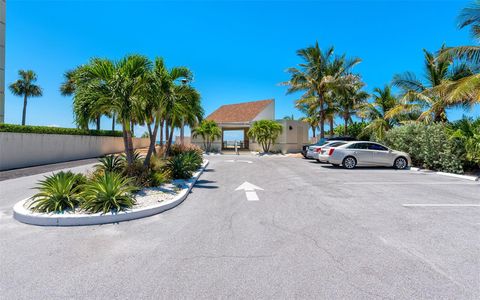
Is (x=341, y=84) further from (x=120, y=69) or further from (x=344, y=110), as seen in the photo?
(x=120, y=69)

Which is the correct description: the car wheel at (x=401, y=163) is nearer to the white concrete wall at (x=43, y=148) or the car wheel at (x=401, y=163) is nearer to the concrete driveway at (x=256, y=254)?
the concrete driveway at (x=256, y=254)

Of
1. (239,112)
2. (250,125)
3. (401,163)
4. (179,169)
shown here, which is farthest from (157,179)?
(239,112)

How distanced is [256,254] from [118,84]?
20.9 ft

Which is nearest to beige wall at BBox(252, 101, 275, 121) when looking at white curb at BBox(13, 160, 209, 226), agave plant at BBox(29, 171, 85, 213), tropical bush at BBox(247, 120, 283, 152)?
tropical bush at BBox(247, 120, 283, 152)

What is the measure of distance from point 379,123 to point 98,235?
68.1ft

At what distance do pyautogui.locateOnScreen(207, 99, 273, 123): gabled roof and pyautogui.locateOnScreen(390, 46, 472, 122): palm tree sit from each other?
62.6ft

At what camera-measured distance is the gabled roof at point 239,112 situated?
115 ft

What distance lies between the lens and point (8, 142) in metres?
14.1

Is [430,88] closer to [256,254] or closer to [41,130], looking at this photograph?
[256,254]

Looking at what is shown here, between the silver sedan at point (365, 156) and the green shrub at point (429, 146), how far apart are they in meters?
0.88

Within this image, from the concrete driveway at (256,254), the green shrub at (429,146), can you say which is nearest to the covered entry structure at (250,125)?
the green shrub at (429,146)

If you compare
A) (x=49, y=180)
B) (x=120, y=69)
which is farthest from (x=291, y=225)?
(x=120, y=69)

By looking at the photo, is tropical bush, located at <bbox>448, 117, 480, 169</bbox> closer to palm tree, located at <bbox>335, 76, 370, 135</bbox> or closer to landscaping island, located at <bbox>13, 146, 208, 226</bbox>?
palm tree, located at <bbox>335, 76, 370, 135</bbox>

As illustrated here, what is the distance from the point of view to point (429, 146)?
1344cm
